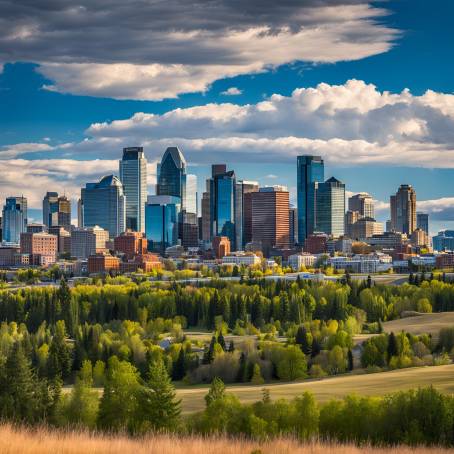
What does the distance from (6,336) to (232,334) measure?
37.1 meters

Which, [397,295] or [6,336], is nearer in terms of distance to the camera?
[6,336]

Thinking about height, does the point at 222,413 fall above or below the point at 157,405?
below

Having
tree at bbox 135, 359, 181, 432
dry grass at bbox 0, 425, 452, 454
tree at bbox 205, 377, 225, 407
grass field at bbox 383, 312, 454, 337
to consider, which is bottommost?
grass field at bbox 383, 312, 454, 337

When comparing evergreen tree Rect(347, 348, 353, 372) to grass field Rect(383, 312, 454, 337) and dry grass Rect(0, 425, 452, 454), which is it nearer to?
grass field Rect(383, 312, 454, 337)

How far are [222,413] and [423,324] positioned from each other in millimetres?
92052

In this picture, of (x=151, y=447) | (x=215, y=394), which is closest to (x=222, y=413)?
(x=215, y=394)

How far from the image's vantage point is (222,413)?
48.0 meters

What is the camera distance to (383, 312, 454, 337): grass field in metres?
128

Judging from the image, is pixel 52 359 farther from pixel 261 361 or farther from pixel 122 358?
pixel 261 361

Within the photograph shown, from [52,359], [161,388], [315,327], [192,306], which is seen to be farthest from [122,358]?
[161,388]

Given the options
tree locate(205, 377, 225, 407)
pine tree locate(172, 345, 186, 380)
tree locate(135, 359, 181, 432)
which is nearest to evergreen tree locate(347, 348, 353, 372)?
pine tree locate(172, 345, 186, 380)

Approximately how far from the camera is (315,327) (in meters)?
138

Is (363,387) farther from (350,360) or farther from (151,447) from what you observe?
(151,447)

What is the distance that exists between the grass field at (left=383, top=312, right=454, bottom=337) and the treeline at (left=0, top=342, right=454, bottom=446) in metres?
75.6
